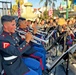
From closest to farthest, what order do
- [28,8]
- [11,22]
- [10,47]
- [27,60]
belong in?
[10,47], [11,22], [27,60], [28,8]

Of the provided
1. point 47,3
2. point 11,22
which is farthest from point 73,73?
point 47,3

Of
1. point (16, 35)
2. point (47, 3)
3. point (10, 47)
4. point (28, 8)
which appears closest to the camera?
point (10, 47)

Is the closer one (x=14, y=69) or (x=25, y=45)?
(x=14, y=69)

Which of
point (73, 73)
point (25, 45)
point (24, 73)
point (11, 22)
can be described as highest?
point (11, 22)

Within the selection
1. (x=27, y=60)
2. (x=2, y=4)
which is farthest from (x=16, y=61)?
(x=2, y=4)

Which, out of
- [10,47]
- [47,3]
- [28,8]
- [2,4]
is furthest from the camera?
[47,3]

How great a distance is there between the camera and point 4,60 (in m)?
4.06

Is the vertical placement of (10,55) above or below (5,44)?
below

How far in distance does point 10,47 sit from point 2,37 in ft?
0.84

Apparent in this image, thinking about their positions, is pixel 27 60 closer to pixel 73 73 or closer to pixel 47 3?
pixel 73 73

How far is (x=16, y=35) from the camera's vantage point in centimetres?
551

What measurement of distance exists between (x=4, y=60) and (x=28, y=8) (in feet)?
17.7

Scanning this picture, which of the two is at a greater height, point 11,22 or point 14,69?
point 11,22

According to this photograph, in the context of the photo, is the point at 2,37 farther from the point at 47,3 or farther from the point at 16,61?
the point at 47,3
